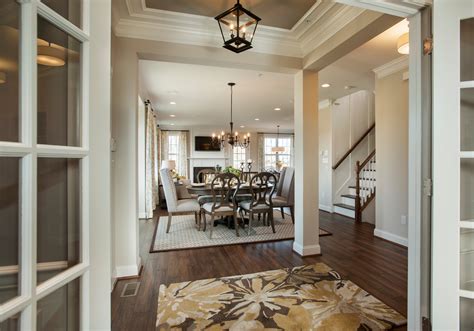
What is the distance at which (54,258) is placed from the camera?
859 millimetres

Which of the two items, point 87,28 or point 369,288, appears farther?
point 369,288

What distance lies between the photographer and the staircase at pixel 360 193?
5133 millimetres

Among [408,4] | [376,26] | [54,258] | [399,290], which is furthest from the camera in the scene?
[399,290]

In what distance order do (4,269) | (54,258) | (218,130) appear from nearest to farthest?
(4,269) < (54,258) < (218,130)

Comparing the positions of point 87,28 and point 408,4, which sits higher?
point 408,4

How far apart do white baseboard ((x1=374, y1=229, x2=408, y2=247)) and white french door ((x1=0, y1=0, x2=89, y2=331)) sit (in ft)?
13.5

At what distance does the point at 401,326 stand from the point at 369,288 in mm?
566

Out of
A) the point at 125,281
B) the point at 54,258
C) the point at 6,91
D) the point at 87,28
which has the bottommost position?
the point at 125,281

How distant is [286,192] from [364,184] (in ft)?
6.46

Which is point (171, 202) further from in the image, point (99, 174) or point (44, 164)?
point (44, 164)

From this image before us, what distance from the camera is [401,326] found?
1834mm

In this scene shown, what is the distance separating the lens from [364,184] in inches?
222

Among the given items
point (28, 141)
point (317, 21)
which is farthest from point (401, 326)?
point (317, 21)

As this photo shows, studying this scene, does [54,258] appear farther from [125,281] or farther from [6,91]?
[125,281]
